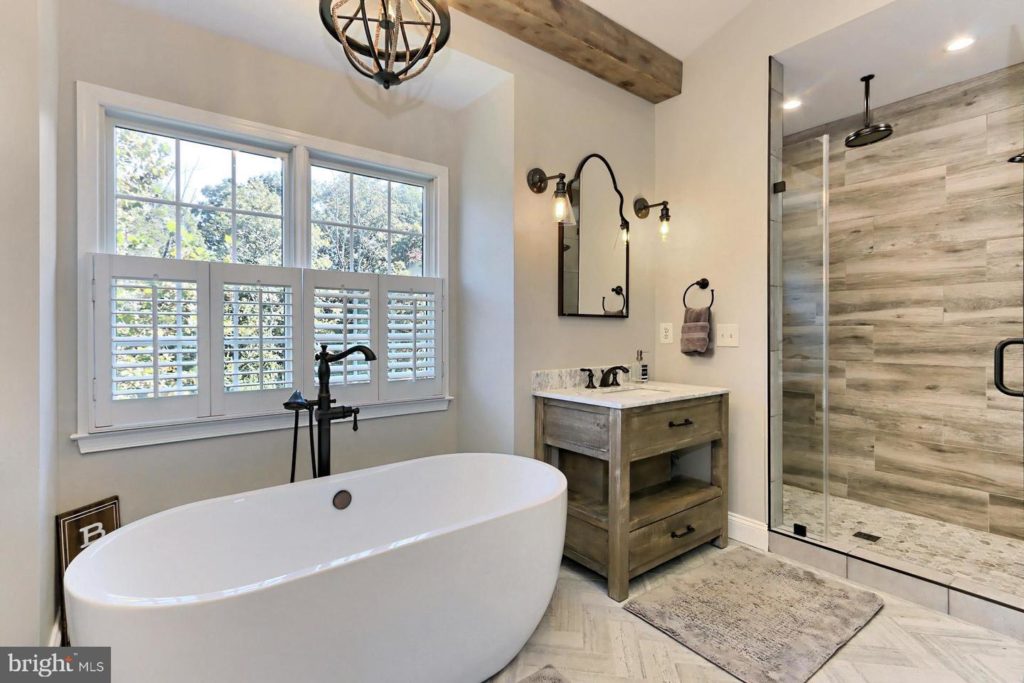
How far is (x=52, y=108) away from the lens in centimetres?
160

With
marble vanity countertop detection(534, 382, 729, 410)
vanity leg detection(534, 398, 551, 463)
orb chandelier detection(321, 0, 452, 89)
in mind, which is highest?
orb chandelier detection(321, 0, 452, 89)

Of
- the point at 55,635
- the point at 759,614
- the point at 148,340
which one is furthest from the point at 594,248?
the point at 55,635

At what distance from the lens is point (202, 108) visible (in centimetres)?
204

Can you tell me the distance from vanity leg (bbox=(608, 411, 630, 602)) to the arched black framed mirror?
79 centimetres

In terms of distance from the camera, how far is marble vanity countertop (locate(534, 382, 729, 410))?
82.3 inches

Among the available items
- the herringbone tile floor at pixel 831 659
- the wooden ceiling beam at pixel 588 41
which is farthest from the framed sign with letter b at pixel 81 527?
the wooden ceiling beam at pixel 588 41

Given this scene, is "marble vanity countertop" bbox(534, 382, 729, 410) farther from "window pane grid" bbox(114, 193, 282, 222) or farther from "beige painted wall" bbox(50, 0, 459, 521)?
"window pane grid" bbox(114, 193, 282, 222)

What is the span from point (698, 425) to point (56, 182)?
9.36 feet

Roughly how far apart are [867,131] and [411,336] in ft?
9.03

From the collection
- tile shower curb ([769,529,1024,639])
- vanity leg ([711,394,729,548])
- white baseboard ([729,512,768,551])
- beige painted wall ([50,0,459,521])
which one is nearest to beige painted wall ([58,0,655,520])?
beige painted wall ([50,0,459,521])

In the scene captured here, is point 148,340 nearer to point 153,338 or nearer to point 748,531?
point 153,338

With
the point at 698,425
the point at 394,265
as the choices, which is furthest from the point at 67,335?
the point at 698,425

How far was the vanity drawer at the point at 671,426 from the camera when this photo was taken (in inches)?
82.4

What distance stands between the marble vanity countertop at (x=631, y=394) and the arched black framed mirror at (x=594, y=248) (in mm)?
439
